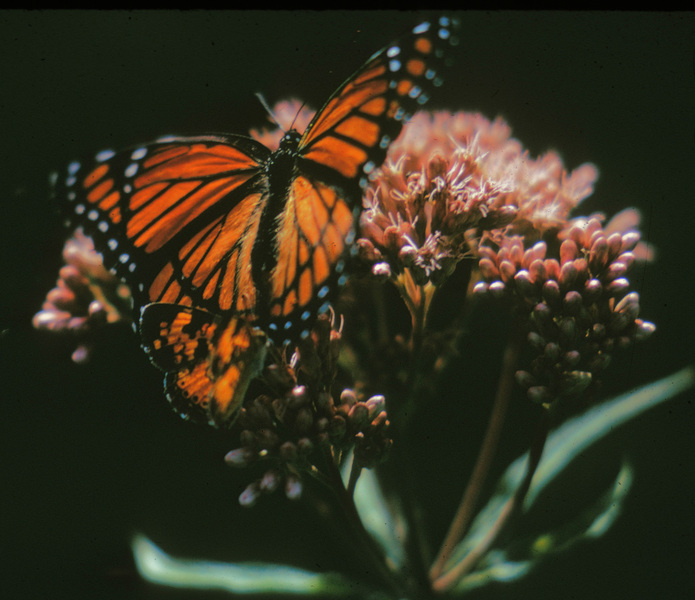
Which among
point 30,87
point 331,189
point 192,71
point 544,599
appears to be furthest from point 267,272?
point 544,599

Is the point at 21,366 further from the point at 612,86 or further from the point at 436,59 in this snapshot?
the point at 612,86

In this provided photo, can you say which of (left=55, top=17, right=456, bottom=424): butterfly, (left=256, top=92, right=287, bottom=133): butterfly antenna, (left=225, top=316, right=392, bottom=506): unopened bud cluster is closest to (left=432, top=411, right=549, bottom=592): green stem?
(left=225, top=316, right=392, bottom=506): unopened bud cluster

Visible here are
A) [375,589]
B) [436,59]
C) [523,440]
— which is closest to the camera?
[436,59]

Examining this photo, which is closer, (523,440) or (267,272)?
(267,272)

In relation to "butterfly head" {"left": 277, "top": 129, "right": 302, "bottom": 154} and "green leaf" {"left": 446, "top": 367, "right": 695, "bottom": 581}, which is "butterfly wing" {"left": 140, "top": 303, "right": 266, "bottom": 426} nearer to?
"butterfly head" {"left": 277, "top": 129, "right": 302, "bottom": 154}

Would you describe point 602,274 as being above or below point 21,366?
below

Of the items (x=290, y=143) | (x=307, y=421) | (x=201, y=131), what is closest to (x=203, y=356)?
(x=307, y=421)

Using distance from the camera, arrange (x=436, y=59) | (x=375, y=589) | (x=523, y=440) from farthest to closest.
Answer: (x=523, y=440) → (x=375, y=589) → (x=436, y=59)

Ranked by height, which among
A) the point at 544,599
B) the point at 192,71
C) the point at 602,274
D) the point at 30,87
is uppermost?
the point at 30,87
